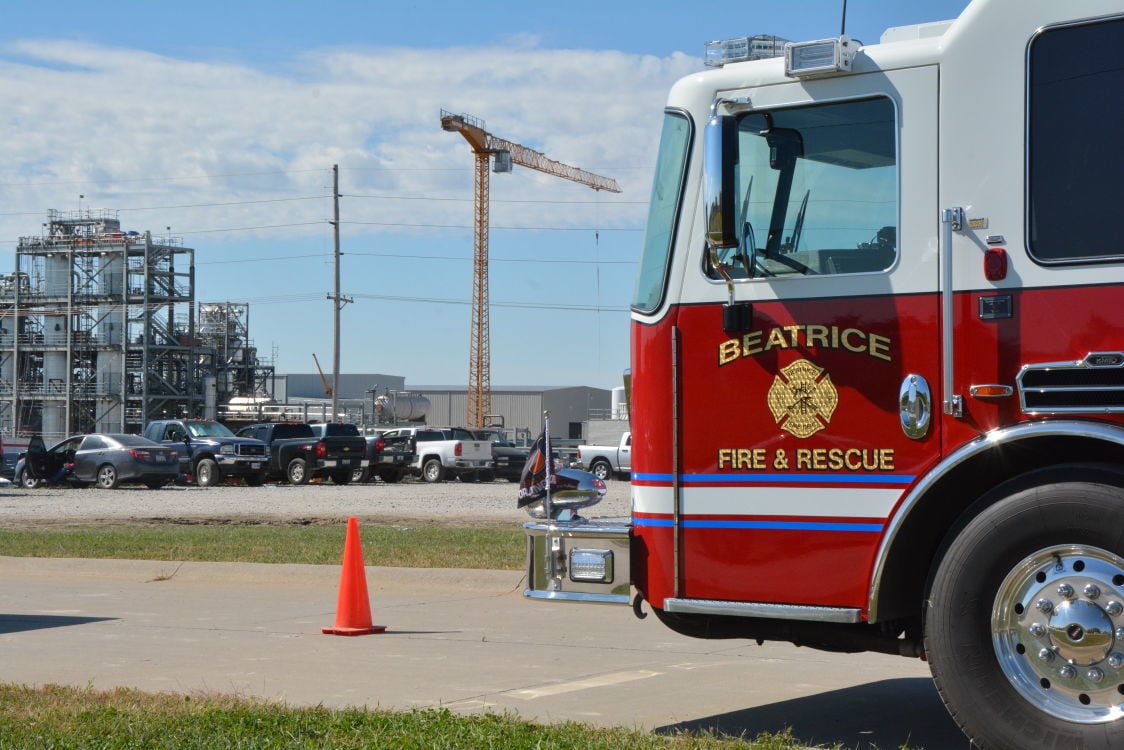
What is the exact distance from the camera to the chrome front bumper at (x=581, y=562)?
5.84 meters

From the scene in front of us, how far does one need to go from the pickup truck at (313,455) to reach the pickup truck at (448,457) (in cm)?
276

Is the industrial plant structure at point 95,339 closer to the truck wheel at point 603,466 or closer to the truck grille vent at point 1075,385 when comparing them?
the truck wheel at point 603,466

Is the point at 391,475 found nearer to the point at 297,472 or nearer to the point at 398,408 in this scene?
the point at 297,472

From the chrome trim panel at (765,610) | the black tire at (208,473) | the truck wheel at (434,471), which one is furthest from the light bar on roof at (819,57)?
Result: the truck wheel at (434,471)

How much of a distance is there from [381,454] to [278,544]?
73.3 ft

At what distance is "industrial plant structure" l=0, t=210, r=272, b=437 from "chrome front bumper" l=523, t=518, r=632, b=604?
68.4 metres

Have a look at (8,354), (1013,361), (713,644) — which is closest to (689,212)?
(1013,361)

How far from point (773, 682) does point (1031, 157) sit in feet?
12.3

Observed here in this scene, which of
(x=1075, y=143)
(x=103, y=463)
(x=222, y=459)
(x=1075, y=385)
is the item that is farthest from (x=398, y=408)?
(x=1075, y=385)

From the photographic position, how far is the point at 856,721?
662 centimetres

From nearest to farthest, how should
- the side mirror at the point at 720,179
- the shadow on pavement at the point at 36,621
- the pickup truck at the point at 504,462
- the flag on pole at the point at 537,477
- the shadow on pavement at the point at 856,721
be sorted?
the side mirror at the point at 720,179 < the shadow on pavement at the point at 856,721 < the flag on pole at the point at 537,477 < the shadow on pavement at the point at 36,621 < the pickup truck at the point at 504,462

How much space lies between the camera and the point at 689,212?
580cm

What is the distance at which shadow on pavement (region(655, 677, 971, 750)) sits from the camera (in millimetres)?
6145

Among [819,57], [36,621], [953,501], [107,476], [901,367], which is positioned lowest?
[107,476]
